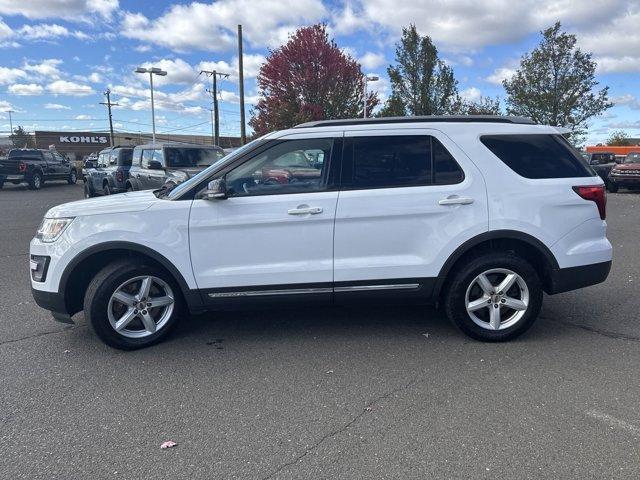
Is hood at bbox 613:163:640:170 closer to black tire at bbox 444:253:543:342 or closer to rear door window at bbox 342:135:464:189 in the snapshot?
black tire at bbox 444:253:543:342

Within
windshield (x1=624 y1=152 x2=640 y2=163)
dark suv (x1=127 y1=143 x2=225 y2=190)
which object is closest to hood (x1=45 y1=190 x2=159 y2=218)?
dark suv (x1=127 y1=143 x2=225 y2=190)

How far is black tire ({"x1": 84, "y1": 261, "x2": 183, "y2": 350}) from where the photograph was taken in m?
4.08

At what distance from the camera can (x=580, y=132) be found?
84.7 ft

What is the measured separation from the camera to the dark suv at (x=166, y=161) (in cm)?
1186

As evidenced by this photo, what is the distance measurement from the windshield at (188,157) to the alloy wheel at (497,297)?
8.99 m

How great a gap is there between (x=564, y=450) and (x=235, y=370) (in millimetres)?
2296

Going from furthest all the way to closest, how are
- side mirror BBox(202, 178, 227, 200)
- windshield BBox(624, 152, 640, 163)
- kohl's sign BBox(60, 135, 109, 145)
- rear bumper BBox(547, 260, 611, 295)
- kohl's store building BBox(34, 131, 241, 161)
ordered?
kohl's sign BBox(60, 135, 109, 145) < kohl's store building BBox(34, 131, 241, 161) < windshield BBox(624, 152, 640, 163) < rear bumper BBox(547, 260, 611, 295) < side mirror BBox(202, 178, 227, 200)

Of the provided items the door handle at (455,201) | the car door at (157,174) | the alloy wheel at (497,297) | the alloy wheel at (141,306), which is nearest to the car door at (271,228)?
the alloy wheel at (141,306)

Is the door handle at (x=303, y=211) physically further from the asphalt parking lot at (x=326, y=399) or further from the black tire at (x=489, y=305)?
the black tire at (x=489, y=305)

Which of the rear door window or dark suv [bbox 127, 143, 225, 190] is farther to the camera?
dark suv [bbox 127, 143, 225, 190]

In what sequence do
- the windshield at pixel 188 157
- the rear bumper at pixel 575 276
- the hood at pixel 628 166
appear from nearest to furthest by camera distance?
1. the rear bumper at pixel 575 276
2. the windshield at pixel 188 157
3. the hood at pixel 628 166

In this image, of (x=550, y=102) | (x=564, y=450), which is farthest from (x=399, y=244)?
A: (x=550, y=102)

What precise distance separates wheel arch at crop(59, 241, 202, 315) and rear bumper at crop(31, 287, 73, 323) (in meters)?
0.03

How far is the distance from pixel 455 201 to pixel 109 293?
2.95m
